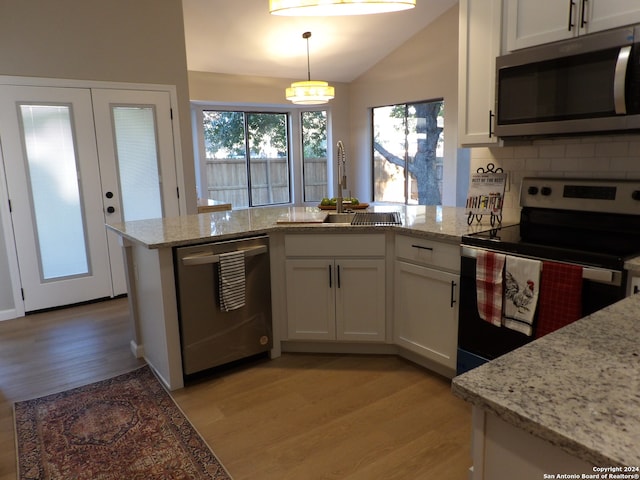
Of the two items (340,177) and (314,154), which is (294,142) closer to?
(314,154)

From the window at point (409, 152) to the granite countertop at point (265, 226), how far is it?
3.71 metres

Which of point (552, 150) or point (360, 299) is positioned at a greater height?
point (552, 150)

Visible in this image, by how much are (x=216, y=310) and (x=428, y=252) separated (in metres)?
1.27

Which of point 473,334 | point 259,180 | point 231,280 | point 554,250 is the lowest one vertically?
point 473,334

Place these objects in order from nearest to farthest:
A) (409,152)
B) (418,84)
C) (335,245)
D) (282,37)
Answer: (335,245) → (282,37) → (418,84) → (409,152)

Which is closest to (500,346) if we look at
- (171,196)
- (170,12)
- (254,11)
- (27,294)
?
(171,196)

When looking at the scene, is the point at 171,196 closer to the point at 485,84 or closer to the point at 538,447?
the point at 485,84

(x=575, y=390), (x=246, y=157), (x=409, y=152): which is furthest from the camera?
(x=246, y=157)

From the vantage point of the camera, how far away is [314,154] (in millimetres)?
8117

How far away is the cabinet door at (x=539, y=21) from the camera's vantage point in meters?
2.19

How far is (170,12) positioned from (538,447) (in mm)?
4922

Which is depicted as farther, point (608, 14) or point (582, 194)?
point (582, 194)

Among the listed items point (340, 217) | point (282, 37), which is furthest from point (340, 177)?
point (282, 37)

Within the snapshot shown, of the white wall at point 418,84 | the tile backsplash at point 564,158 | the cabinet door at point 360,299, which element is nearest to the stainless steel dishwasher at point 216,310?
the cabinet door at point 360,299
